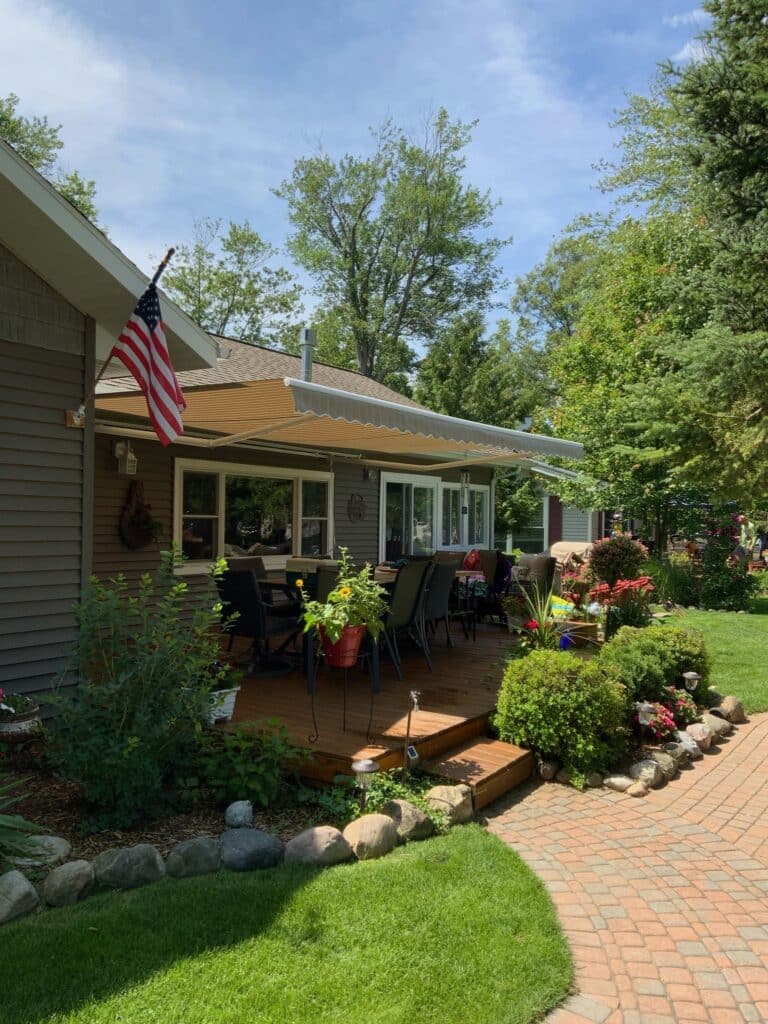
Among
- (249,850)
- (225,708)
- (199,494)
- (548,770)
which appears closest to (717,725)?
(548,770)

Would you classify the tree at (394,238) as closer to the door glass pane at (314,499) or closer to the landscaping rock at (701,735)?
the door glass pane at (314,499)

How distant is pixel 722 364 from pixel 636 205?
60.7ft

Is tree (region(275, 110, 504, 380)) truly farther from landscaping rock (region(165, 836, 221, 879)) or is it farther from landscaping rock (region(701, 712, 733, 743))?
landscaping rock (region(165, 836, 221, 879))

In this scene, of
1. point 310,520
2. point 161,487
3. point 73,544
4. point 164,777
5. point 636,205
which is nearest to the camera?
point 164,777

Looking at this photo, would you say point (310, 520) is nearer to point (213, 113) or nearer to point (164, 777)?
point (164, 777)

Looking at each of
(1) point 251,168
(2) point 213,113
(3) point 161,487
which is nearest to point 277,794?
(3) point 161,487

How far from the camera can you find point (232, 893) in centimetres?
332

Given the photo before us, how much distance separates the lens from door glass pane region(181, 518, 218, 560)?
952 cm

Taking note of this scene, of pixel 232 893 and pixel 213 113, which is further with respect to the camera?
pixel 213 113

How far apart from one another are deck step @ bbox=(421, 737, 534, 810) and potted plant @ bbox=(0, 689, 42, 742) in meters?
2.53

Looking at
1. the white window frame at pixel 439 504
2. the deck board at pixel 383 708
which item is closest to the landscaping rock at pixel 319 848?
the deck board at pixel 383 708

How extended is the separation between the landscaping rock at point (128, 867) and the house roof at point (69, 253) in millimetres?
3612

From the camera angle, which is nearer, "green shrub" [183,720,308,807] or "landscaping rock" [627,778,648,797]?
"green shrub" [183,720,308,807]

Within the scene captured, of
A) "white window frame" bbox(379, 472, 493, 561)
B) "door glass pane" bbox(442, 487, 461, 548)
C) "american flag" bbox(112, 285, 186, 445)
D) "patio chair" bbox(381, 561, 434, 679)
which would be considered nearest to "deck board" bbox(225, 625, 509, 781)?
"patio chair" bbox(381, 561, 434, 679)
